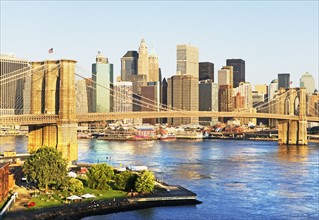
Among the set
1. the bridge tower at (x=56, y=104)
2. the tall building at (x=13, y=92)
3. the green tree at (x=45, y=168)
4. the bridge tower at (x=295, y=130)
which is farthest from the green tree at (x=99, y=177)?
the tall building at (x=13, y=92)

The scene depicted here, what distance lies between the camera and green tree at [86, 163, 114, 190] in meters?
48.5

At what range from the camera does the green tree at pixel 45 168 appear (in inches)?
1833

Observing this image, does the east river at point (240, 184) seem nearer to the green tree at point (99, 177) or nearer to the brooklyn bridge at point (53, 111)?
the green tree at point (99, 177)

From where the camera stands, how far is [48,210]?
39.9 m

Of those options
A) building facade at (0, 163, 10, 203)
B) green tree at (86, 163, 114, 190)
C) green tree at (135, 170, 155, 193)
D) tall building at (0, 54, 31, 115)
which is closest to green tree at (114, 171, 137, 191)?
green tree at (86, 163, 114, 190)

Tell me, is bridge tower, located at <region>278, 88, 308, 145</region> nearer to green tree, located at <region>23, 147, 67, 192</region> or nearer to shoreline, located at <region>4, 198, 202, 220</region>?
shoreline, located at <region>4, 198, 202, 220</region>

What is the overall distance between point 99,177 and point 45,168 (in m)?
4.62

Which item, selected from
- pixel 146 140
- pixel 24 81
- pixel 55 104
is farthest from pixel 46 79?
pixel 24 81

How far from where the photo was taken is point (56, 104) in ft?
222

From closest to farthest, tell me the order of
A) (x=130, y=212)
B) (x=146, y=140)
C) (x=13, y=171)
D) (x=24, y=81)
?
(x=130, y=212) → (x=13, y=171) → (x=146, y=140) → (x=24, y=81)

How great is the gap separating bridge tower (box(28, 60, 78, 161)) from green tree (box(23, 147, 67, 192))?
51.3 ft

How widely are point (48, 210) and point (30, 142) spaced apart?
29800 mm

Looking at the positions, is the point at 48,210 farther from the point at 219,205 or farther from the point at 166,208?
the point at 219,205

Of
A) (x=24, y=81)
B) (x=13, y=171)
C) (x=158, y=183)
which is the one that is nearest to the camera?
(x=158, y=183)
